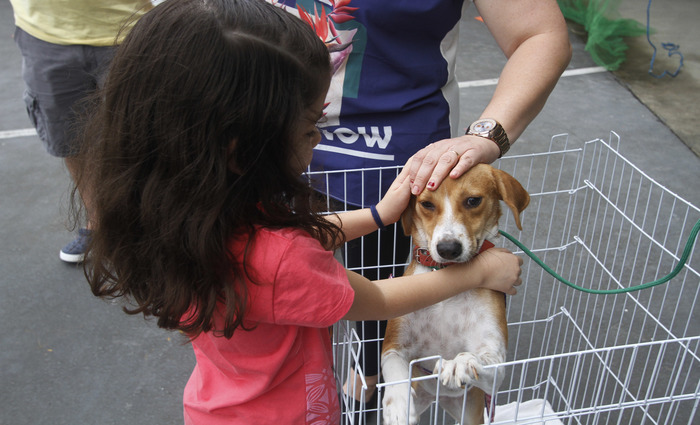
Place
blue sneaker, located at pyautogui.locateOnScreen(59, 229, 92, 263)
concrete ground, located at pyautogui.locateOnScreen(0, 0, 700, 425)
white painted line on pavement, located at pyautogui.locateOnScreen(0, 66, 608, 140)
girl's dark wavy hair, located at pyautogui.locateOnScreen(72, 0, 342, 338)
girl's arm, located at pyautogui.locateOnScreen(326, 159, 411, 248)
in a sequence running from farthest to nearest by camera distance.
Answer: white painted line on pavement, located at pyautogui.locateOnScreen(0, 66, 608, 140) < blue sneaker, located at pyautogui.locateOnScreen(59, 229, 92, 263) < concrete ground, located at pyautogui.locateOnScreen(0, 0, 700, 425) < girl's arm, located at pyautogui.locateOnScreen(326, 159, 411, 248) < girl's dark wavy hair, located at pyautogui.locateOnScreen(72, 0, 342, 338)

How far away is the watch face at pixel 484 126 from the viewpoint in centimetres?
147

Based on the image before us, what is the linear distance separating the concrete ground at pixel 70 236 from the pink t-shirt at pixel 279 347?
184mm

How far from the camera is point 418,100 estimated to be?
1.60 m

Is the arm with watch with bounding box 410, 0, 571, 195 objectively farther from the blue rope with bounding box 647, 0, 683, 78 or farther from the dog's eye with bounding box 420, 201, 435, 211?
the blue rope with bounding box 647, 0, 683, 78

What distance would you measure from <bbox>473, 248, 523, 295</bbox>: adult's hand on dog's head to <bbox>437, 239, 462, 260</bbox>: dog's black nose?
0.05m

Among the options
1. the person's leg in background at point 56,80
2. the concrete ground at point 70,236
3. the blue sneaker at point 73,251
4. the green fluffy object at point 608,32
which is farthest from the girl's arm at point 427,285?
the green fluffy object at point 608,32

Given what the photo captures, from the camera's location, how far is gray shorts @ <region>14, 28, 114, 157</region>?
274 centimetres

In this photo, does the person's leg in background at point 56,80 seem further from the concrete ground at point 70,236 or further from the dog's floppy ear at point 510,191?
the dog's floppy ear at point 510,191

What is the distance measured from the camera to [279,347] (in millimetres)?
1228

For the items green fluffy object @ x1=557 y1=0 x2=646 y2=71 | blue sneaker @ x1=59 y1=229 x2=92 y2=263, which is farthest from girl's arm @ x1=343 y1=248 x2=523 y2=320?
green fluffy object @ x1=557 y1=0 x2=646 y2=71

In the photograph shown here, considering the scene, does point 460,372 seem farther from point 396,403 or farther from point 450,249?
point 450,249

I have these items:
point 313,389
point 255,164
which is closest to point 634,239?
point 313,389

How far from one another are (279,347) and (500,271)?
0.55 m

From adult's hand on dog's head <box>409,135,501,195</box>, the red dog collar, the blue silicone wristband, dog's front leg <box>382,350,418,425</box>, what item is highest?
adult's hand on dog's head <box>409,135,501,195</box>
